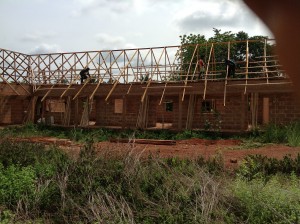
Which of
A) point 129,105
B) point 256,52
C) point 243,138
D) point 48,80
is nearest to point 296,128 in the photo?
point 243,138

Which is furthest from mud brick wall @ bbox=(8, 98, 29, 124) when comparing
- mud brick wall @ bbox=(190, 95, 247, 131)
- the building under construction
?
mud brick wall @ bbox=(190, 95, 247, 131)

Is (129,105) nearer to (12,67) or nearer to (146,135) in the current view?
(146,135)

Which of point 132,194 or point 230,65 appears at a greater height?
point 230,65

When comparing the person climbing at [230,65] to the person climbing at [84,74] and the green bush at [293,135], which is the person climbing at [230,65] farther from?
the person climbing at [84,74]

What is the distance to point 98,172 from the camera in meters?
7.32

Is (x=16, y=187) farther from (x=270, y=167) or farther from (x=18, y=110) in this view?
(x=18, y=110)

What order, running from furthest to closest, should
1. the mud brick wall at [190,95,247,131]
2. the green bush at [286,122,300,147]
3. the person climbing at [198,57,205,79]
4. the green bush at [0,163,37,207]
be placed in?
1. the person climbing at [198,57,205,79]
2. the mud brick wall at [190,95,247,131]
3. the green bush at [286,122,300,147]
4. the green bush at [0,163,37,207]

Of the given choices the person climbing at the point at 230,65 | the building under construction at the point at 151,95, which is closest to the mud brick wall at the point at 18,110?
the building under construction at the point at 151,95

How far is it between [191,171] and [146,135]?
44.5 ft

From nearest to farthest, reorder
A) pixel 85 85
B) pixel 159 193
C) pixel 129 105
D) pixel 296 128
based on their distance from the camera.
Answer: pixel 159 193, pixel 296 128, pixel 85 85, pixel 129 105

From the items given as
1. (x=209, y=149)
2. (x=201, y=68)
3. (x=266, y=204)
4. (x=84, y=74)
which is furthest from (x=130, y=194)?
(x=84, y=74)

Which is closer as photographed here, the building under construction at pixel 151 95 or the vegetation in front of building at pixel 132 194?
the vegetation in front of building at pixel 132 194

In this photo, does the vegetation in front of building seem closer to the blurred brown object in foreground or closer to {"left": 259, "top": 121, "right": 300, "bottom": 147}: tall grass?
the blurred brown object in foreground

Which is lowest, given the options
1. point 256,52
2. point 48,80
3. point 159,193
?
point 159,193
